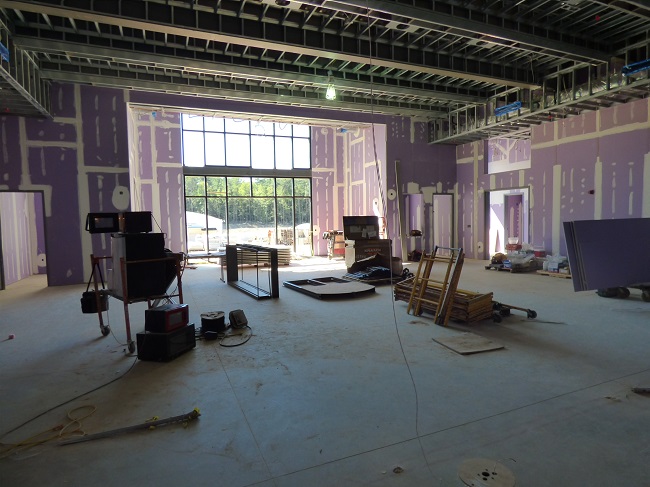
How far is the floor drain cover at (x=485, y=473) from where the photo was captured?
2.05m

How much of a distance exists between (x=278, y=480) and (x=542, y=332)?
393cm

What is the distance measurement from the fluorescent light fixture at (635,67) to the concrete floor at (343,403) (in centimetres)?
449

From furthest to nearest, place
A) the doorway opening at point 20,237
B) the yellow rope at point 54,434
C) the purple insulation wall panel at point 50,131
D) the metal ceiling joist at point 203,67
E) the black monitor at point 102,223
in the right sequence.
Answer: the doorway opening at point 20,237 → the purple insulation wall panel at point 50,131 → the metal ceiling joist at point 203,67 → the black monitor at point 102,223 → the yellow rope at point 54,434

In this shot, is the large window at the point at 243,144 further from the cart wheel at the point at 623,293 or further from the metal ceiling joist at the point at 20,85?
the cart wheel at the point at 623,293

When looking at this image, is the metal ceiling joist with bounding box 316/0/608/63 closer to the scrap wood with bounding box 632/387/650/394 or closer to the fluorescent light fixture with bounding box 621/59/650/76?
the fluorescent light fixture with bounding box 621/59/650/76

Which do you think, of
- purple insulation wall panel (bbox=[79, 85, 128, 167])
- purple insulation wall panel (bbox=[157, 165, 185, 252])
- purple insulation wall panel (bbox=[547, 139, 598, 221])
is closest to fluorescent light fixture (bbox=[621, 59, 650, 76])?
purple insulation wall panel (bbox=[547, 139, 598, 221])

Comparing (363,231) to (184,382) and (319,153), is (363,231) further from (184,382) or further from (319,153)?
(184,382)

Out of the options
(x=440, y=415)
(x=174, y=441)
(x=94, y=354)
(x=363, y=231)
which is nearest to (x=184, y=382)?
(x=174, y=441)

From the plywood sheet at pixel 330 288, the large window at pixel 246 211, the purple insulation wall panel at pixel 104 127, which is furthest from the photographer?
the large window at pixel 246 211

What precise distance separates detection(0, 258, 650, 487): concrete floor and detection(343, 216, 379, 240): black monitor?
503 centimetres

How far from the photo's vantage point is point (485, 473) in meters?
2.13

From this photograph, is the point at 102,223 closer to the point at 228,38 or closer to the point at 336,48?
the point at 228,38

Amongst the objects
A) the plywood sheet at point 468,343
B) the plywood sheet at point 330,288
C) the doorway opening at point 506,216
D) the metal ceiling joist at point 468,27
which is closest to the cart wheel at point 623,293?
the plywood sheet at point 468,343

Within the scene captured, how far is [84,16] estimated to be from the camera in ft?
18.4
